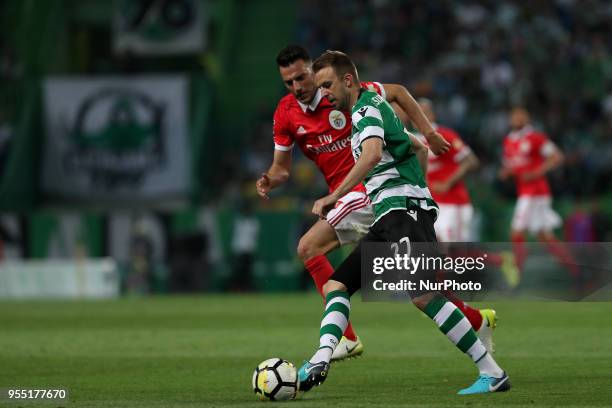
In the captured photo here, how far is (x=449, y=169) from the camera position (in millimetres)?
14867

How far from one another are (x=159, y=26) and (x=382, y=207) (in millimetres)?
19223

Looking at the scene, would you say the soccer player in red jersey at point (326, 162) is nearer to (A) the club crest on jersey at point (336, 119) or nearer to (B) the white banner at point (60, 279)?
(A) the club crest on jersey at point (336, 119)

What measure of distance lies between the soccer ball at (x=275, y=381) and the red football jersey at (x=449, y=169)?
7.37 meters

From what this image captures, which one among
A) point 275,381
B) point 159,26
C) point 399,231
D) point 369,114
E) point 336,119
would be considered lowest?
point 275,381

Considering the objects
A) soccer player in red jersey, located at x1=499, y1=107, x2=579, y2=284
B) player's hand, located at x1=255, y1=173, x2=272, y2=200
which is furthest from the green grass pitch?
soccer player in red jersey, located at x1=499, y1=107, x2=579, y2=284

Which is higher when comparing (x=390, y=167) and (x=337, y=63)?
(x=337, y=63)

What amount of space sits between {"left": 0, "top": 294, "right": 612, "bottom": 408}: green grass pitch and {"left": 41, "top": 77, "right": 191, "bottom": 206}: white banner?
27.4 feet

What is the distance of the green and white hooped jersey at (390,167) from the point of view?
23.6 feet

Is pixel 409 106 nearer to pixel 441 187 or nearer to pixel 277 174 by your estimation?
pixel 277 174

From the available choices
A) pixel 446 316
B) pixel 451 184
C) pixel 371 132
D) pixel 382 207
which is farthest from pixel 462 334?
pixel 451 184

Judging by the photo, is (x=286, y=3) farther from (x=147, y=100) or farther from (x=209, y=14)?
(x=147, y=100)

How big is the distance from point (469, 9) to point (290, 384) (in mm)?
19459

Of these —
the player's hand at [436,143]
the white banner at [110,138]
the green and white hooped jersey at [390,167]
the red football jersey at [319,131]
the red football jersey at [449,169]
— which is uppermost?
the white banner at [110,138]

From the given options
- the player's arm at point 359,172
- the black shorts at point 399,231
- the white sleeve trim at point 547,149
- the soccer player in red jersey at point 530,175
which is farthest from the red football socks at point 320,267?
the white sleeve trim at point 547,149
